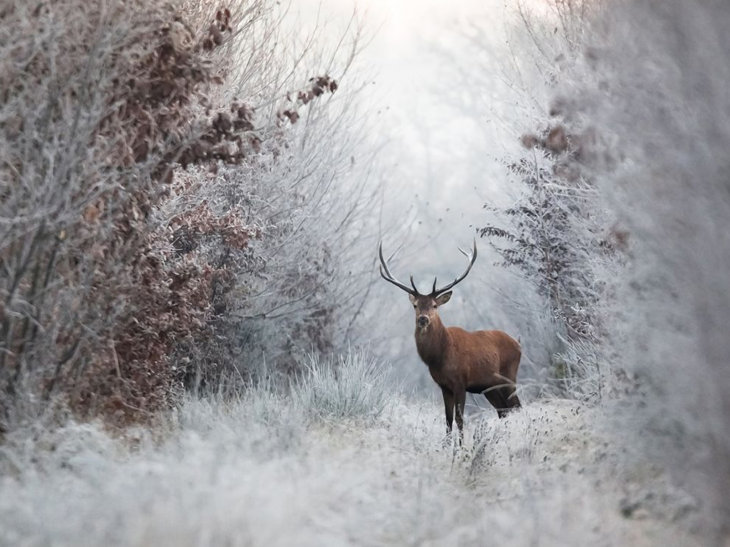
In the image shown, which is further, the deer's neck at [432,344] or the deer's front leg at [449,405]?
the deer's neck at [432,344]

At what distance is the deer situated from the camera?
9242 mm

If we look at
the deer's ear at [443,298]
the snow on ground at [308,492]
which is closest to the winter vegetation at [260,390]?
the snow on ground at [308,492]

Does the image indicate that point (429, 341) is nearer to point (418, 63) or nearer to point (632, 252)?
point (632, 252)

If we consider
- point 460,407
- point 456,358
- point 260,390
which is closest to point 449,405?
point 460,407

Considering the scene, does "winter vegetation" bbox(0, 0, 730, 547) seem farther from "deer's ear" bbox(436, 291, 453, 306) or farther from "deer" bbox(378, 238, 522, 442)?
"deer's ear" bbox(436, 291, 453, 306)

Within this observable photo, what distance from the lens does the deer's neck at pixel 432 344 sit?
9258 mm

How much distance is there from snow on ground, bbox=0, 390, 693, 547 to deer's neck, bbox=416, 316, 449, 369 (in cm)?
206

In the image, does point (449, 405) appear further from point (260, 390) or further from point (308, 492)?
point (308, 492)

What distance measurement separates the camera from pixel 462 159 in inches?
1788

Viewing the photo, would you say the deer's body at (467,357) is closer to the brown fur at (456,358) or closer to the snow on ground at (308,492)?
the brown fur at (456,358)

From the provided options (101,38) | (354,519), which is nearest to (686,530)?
(354,519)

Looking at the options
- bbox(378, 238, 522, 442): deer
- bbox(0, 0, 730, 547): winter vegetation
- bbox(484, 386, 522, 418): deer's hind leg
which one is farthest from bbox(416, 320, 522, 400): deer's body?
bbox(0, 0, 730, 547): winter vegetation

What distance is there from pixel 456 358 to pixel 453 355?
4 centimetres

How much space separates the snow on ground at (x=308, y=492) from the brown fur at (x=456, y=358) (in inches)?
78.2
